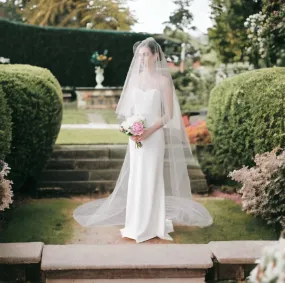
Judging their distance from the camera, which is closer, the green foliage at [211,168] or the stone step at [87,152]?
the green foliage at [211,168]

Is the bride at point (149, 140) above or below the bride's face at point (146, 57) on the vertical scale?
below

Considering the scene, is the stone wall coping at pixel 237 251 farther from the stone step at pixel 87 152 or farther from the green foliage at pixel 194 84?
the green foliage at pixel 194 84

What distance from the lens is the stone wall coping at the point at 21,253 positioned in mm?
3916

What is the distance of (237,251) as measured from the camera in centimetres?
409

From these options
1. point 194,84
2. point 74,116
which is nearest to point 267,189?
point 74,116

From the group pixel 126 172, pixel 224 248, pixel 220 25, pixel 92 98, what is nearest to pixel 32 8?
pixel 92 98

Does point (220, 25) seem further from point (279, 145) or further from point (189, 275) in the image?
point (189, 275)

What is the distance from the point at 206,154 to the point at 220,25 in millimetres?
5210

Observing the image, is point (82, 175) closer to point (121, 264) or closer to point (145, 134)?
point (145, 134)

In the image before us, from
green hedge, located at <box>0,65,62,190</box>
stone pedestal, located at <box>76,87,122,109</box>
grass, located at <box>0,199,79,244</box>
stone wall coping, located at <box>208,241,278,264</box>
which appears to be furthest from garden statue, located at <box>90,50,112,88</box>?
stone wall coping, located at <box>208,241,278,264</box>

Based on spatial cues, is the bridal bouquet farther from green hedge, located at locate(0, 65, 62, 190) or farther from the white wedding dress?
green hedge, located at locate(0, 65, 62, 190)

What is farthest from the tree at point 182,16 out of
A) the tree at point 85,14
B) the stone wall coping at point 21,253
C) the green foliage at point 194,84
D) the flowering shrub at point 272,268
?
the flowering shrub at point 272,268

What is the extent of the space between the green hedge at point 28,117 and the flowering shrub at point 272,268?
4298 mm

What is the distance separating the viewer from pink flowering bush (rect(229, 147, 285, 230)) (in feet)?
16.1
